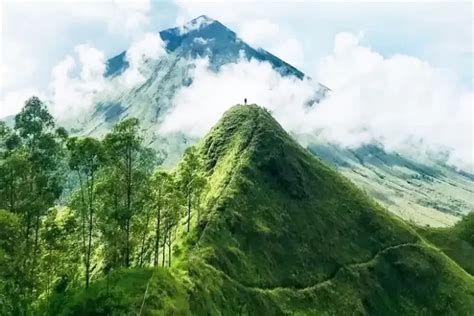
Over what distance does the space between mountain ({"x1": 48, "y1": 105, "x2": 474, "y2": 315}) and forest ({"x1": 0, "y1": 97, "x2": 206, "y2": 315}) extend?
14.2 m

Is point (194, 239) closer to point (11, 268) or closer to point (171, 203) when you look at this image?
point (171, 203)

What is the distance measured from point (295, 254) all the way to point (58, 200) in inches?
3062

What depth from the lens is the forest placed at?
90250 mm

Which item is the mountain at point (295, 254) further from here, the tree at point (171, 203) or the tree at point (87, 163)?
the tree at point (87, 163)

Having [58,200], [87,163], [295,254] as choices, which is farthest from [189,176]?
[87,163]

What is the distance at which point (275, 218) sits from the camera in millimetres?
174000

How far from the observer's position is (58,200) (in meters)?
108

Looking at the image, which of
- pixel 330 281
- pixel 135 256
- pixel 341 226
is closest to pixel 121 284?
pixel 135 256

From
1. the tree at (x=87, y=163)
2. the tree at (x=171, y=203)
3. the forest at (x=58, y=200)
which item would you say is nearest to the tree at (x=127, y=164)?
the forest at (x=58, y=200)

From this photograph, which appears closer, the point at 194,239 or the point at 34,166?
the point at 34,166

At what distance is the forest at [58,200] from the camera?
90.2m

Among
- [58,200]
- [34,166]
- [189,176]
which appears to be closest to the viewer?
[34,166]

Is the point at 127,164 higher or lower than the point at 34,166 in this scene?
higher

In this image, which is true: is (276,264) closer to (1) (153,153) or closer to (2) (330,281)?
(2) (330,281)
